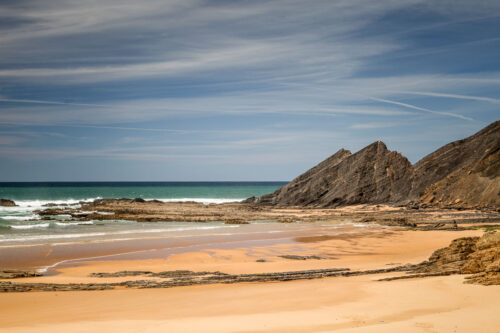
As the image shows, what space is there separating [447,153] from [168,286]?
4382 cm

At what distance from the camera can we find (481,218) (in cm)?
3033

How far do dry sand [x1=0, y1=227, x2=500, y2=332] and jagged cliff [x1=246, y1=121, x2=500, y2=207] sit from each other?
30.2 m

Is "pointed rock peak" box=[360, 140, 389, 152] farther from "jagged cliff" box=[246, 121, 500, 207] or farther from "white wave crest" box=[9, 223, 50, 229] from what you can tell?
"white wave crest" box=[9, 223, 50, 229]

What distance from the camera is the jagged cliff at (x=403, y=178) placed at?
4025cm

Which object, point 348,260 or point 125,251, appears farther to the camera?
point 125,251

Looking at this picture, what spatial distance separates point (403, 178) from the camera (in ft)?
165

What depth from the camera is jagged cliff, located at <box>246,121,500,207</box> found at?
4025cm

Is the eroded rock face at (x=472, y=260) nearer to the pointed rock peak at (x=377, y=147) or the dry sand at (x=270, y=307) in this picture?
the dry sand at (x=270, y=307)

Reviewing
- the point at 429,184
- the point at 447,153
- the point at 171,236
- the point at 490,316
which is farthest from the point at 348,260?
the point at 447,153

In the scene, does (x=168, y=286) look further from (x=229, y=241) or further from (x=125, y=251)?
(x=229, y=241)

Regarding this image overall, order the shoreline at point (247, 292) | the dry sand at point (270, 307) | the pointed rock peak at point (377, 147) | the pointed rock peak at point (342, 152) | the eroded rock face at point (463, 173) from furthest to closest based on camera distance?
1. the pointed rock peak at point (342, 152)
2. the pointed rock peak at point (377, 147)
3. the eroded rock face at point (463, 173)
4. the shoreline at point (247, 292)
5. the dry sand at point (270, 307)

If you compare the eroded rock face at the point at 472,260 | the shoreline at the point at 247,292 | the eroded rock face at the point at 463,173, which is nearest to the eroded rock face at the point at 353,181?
the eroded rock face at the point at 463,173

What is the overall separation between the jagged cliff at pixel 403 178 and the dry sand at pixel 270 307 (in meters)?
30.2

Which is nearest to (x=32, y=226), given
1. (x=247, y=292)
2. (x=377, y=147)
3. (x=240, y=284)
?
(x=240, y=284)
